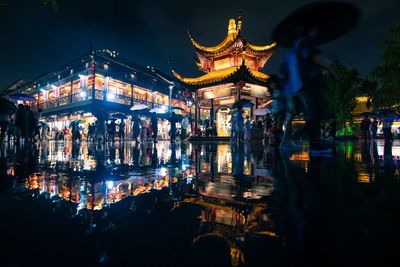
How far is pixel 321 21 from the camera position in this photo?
16.4ft

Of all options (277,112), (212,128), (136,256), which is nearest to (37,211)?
(136,256)

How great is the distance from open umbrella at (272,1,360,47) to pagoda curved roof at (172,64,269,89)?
589 inches

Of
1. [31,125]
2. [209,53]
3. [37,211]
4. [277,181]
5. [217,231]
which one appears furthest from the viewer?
[209,53]

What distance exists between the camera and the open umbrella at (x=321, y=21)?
15.2ft

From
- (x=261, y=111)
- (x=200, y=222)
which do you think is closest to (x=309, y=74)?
(x=200, y=222)

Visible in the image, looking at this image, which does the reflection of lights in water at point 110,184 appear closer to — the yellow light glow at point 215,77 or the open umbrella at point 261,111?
the yellow light glow at point 215,77

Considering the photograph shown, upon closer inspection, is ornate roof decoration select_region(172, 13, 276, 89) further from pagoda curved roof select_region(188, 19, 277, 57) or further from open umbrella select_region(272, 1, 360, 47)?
open umbrella select_region(272, 1, 360, 47)

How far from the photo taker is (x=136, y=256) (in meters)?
0.98

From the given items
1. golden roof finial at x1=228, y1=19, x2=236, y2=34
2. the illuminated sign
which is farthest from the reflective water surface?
golden roof finial at x1=228, y1=19, x2=236, y2=34

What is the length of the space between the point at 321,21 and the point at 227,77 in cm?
1642

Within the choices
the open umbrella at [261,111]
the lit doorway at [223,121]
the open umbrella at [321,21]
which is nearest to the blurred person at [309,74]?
the open umbrella at [321,21]

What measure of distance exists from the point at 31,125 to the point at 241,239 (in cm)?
1340

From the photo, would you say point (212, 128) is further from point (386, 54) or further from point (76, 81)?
point (76, 81)

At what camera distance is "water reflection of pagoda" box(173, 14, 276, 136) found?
2214 cm
